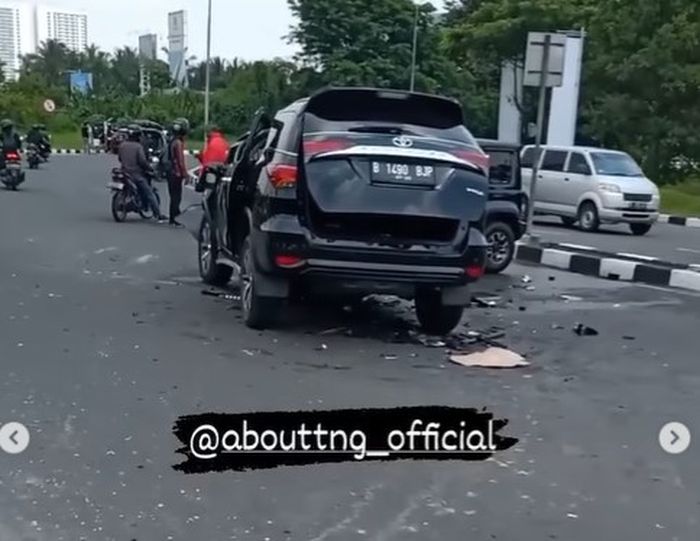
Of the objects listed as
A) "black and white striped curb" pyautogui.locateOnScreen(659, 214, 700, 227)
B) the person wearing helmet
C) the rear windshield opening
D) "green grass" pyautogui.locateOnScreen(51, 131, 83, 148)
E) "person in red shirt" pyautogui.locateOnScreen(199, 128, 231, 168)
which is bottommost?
"green grass" pyautogui.locateOnScreen(51, 131, 83, 148)

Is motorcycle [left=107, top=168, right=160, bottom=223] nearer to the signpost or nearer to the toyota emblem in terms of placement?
the signpost

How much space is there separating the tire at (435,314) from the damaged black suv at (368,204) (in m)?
0.02

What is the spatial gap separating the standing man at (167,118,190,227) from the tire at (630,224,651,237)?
9.81 meters

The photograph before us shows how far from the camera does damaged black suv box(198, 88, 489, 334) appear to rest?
329 inches

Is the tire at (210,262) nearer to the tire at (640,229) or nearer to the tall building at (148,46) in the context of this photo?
the tire at (640,229)

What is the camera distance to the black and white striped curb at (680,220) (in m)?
27.8

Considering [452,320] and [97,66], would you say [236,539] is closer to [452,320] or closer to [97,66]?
[452,320]

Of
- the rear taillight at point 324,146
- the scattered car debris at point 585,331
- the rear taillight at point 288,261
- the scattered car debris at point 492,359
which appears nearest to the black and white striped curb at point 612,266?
the scattered car debris at point 585,331

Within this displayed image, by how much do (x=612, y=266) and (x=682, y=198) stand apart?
21.2 metres

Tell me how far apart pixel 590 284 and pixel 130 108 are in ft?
212

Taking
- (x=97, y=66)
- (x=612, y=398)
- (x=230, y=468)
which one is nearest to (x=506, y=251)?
(x=612, y=398)

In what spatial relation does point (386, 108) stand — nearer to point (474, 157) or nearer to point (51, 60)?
point (474, 157)

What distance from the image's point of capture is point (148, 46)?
304ft

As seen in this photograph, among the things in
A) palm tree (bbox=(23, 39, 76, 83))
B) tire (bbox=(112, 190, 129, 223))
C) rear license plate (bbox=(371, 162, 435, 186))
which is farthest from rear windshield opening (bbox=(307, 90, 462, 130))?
palm tree (bbox=(23, 39, 76, 83))
